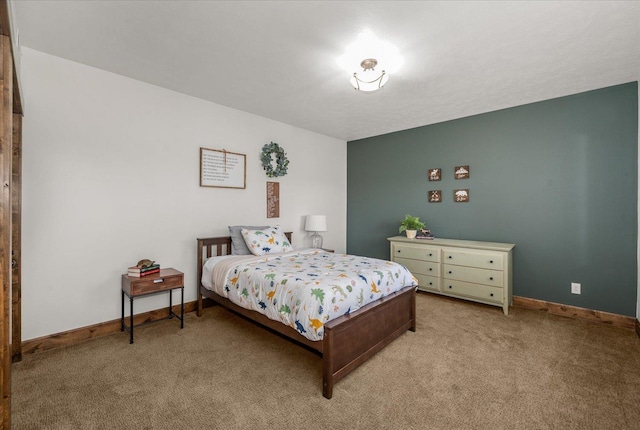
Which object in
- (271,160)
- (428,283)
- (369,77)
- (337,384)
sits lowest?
(337,384)

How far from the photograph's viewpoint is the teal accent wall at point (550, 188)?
317 cm

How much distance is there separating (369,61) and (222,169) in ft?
7.39

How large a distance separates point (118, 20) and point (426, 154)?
410 centimetres

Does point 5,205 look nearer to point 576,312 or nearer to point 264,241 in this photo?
point 264,241

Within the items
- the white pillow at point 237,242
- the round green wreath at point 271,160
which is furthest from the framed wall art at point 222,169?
the white pillow at point 237,242

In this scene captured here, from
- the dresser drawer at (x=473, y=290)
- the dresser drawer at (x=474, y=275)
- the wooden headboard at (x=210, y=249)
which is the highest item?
the wooden headboard at (x=210, y=249)

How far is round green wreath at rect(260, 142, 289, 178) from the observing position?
4277mm

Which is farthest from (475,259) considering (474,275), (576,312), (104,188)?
(104,188)

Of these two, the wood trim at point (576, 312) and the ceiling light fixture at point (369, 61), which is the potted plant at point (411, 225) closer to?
the wood trim at point (576, 312)

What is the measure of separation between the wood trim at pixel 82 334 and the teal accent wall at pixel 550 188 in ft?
13.0

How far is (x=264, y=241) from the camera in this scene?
3.68m

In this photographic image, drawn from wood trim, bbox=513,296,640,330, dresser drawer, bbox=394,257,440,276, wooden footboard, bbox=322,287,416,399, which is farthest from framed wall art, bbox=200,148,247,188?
wood trim, bbox=513,296,640,330

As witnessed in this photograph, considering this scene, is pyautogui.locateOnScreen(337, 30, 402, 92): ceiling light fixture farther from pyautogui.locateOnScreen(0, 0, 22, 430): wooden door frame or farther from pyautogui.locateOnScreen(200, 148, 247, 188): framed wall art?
pyautogui.locateOnScreen(0, 0, 22, 430): wooden door frame

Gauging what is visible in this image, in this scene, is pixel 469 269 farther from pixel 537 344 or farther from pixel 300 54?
pixel 300 54
